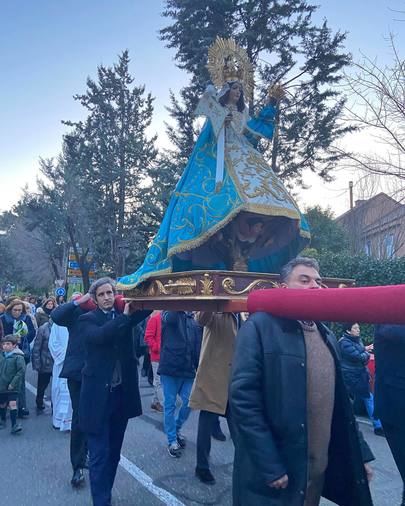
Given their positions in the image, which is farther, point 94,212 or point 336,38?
point 94,212

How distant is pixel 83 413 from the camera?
12.6 ft

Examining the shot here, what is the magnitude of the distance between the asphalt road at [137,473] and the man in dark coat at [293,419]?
6.40ft

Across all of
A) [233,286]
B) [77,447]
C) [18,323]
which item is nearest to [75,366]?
[77,447]

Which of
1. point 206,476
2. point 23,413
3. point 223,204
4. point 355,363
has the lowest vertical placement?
point 23,413

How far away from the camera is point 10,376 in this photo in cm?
680

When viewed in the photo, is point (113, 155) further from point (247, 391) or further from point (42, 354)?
point (247, 391)

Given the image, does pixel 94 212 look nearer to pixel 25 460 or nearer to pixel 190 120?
pixel 190 120

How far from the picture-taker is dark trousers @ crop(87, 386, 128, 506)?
378 centimetres

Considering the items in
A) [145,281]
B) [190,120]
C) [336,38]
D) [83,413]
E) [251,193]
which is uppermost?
[336,38]

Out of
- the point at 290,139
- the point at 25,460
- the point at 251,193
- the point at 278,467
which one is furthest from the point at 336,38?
the point at 278,467

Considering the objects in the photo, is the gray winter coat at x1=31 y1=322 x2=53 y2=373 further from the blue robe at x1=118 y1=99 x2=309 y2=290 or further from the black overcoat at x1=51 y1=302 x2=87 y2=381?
the blue robe at x1=118 y1=99 x2=309 y2=290

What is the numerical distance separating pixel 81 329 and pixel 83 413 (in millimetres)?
657

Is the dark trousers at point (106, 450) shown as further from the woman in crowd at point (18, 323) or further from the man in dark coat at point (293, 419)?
the woman in crowd at point (18, 323)

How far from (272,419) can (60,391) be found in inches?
194
